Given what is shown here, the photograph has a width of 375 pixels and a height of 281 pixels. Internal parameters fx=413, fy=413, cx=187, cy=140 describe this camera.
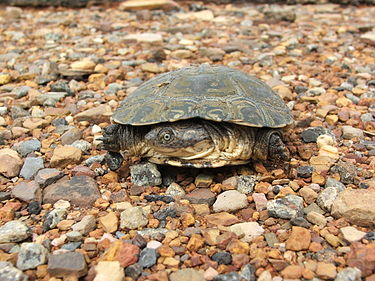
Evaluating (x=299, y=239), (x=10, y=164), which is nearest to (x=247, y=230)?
(x=299, y=239)

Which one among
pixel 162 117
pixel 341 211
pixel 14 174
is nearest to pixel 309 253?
pixel 341 211

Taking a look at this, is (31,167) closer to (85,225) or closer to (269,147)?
(85,225)

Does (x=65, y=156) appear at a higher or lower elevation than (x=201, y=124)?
lower

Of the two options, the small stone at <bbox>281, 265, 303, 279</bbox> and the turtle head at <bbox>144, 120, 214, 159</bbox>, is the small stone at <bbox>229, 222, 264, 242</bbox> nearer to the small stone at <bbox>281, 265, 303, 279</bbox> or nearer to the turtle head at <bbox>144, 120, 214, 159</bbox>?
the small stone at <bbox>281, 265, 303, 279</bbox>

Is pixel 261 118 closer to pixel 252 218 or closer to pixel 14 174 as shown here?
pixel 252 218

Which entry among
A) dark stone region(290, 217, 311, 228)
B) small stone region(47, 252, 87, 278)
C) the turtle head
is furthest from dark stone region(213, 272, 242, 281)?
the turtle head

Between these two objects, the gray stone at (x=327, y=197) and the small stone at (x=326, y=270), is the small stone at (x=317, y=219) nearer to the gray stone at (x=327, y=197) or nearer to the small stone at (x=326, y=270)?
the gray stone at (x=327, y=197)

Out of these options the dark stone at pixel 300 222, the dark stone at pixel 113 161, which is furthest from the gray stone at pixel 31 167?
the dark stone at pixel 300 222
